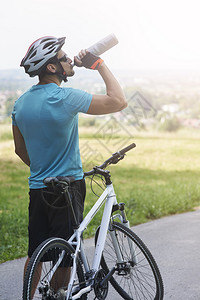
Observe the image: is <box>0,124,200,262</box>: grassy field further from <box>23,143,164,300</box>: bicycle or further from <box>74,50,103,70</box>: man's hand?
<box>74,50,103,70</box>: man's hand

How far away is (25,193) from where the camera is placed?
1110cm

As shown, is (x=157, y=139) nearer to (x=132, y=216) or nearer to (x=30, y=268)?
(x=132, y=216)

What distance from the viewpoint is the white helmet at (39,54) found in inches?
124

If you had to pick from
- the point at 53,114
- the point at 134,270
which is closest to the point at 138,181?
the point at 134,270

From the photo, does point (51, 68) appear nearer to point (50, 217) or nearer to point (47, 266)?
point (50, 217)

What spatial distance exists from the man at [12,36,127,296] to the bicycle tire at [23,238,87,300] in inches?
6.9

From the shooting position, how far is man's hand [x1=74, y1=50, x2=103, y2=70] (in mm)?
3203

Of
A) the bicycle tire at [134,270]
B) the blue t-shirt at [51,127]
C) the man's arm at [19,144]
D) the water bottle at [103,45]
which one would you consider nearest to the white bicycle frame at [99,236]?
the bicycle tire at [134,270]

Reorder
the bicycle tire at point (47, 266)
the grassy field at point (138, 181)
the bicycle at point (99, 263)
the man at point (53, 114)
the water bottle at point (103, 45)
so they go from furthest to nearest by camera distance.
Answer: the grassy field at point (138, 181)
the water bottle at point (103, 45)
the man at point (53, 114)
the bicycle at point (99, 263)
the bicycle tire at point (47, 266)

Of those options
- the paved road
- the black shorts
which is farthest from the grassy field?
the black shorts

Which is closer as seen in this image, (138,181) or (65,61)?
(65,61)

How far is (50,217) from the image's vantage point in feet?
10.7

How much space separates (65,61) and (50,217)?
1.03 metres

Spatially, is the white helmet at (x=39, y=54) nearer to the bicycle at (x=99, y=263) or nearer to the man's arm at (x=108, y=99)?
the man's arm at (x=108, y=99)
